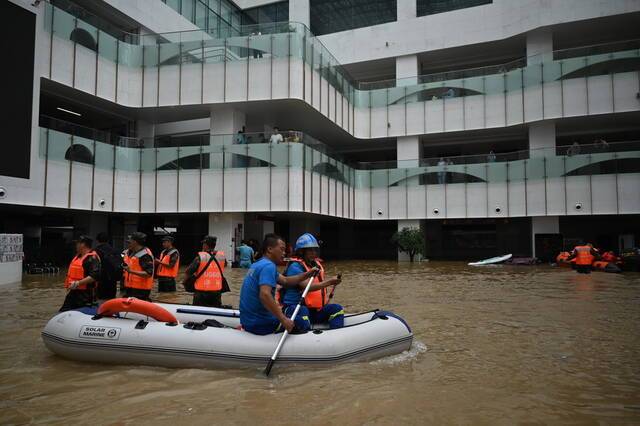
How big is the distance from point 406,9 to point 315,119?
36.7 feet

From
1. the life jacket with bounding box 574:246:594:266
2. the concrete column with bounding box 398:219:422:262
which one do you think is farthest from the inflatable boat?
the concrete column with bounding box 398:219:422:262

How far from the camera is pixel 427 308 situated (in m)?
11.0

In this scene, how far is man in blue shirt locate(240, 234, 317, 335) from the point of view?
5684 millimetres

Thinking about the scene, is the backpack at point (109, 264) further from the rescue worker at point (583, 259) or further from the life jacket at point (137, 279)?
the rescue worker at point (583, 259)

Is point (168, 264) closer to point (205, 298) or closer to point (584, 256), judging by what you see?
point (205, 298)

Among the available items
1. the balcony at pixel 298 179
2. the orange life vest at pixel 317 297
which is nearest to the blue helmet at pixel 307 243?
the orange life vest at pixel 317 297

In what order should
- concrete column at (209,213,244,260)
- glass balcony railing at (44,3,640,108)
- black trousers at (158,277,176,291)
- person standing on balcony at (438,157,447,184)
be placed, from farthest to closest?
person standing on balcony at (438,157,447,184) → concrete column at (209,213,244,260) → glass balcony railing at (44,3,640,108) → black trousers at (158,277,176,291)

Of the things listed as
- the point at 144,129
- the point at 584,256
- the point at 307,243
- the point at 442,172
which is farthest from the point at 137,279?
the point at 442,172

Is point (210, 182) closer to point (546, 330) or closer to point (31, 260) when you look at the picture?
point (31, 260)

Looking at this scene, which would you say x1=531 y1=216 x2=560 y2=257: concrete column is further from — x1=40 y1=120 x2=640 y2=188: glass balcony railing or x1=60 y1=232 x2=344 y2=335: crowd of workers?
x1=60 y1=232 x2=344 y2=335: crowd of workers

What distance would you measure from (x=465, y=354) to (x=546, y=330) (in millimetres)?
2396

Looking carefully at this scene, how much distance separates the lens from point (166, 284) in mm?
11617

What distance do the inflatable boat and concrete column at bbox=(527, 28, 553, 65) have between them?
87.7 feet

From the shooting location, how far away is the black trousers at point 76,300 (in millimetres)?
7574
